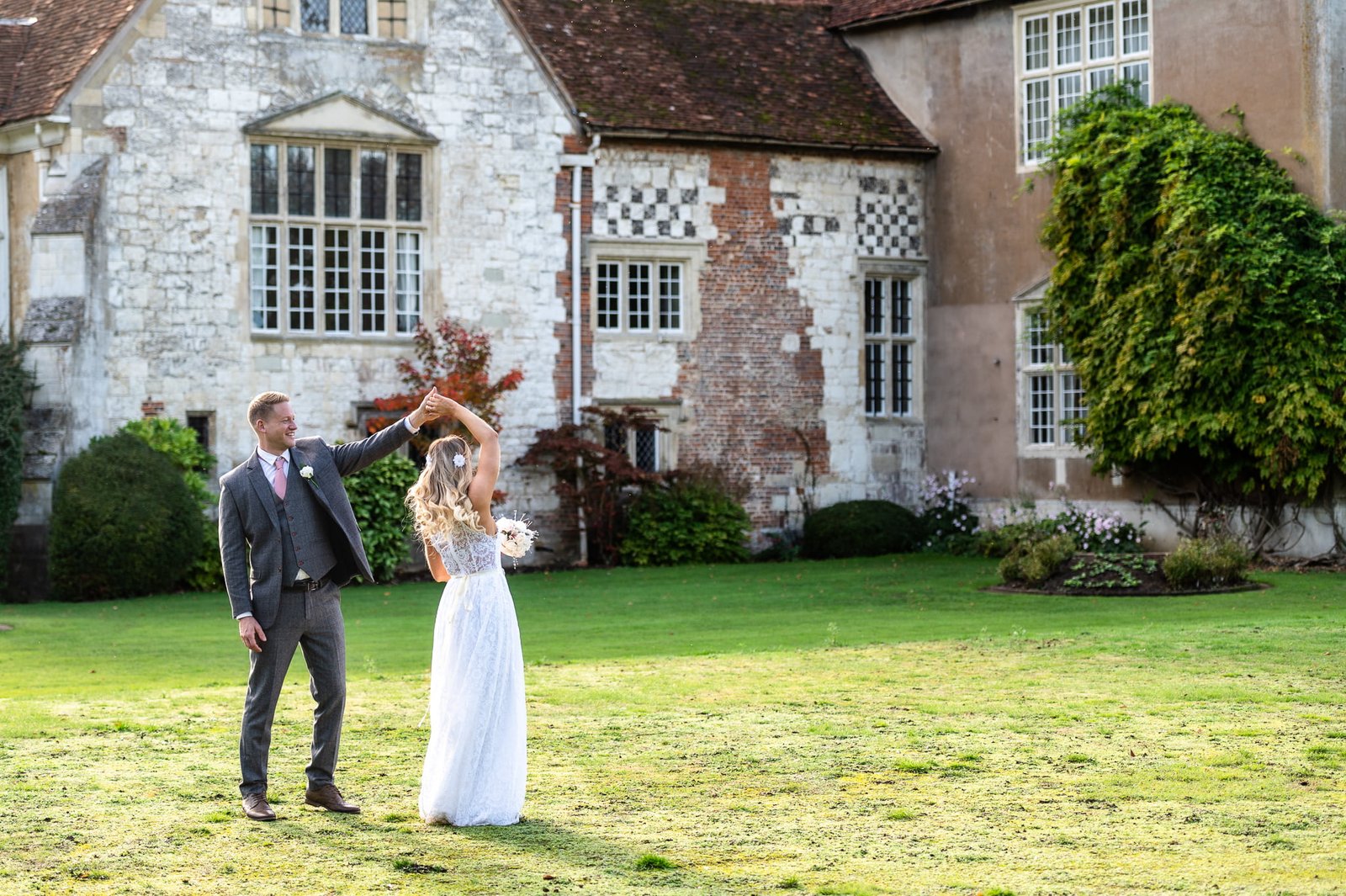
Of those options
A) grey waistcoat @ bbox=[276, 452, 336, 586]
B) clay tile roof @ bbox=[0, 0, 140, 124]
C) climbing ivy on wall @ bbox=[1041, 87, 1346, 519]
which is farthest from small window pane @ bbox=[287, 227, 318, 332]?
grey waistcoat @ bbox=[276, 452, 336, 586]

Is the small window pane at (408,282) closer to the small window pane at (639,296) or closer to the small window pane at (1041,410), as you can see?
the small window pane at (639,296)

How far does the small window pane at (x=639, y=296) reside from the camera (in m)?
25.1

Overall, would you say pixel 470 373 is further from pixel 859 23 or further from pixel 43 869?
pixel 43 869

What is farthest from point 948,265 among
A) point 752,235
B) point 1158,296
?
point 1158,296

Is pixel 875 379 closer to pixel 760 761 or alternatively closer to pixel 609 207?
pixel 609 207

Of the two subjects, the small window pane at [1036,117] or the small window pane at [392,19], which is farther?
the small window pane at [1036,117]

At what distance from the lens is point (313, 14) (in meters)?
23.0

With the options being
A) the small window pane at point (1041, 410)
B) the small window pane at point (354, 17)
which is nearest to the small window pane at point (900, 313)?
the small window pane at point (1041, 410)

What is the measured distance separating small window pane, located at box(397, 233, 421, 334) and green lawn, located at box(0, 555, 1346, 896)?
7232 mm

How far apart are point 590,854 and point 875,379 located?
19814mm

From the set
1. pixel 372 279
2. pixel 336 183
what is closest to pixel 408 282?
pixel 372 279

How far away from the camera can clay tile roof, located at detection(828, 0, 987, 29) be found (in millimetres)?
25641

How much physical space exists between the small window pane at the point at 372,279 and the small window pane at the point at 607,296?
303cm

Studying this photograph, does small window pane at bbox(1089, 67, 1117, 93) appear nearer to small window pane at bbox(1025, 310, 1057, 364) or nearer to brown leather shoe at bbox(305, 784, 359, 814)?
small window pane at bbox(1025, 310, 1057, 364)
